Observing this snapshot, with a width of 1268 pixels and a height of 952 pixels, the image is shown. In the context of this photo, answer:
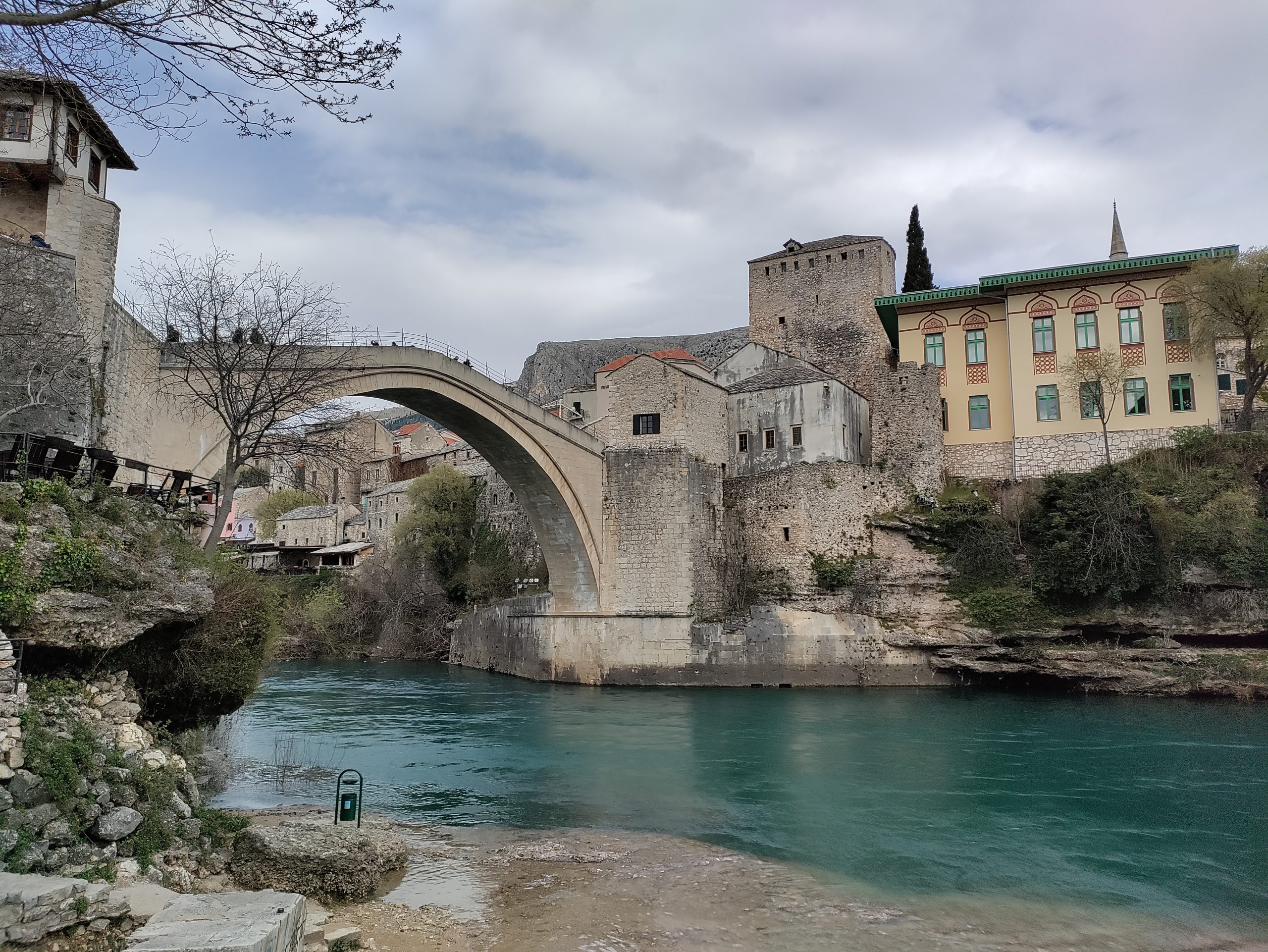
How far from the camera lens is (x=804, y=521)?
2767 centimetres

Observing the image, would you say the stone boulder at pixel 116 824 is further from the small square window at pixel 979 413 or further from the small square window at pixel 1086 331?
the small square window at pixel 1086 331

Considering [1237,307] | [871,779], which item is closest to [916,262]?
[1237,307]

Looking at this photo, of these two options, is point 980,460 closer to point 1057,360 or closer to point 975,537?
point 1057,360

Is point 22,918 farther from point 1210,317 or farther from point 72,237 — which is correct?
point 1210,317

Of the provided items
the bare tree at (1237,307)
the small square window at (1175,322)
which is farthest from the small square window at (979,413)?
the bare tree at (1237,307)

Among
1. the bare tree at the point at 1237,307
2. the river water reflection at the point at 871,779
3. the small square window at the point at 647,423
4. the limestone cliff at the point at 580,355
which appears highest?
the limestone cliff at the point at 580,355

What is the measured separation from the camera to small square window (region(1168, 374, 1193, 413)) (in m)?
25.9

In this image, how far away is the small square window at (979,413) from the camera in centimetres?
2883

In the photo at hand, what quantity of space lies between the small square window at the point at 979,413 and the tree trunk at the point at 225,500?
2316 cm

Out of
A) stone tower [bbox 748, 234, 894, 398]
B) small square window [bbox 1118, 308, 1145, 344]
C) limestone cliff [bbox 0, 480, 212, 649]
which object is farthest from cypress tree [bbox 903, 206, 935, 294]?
limestone cliff [bbox 0, 480, 212, 649]

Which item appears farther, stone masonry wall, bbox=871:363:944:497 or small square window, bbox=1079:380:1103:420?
stone masonry wall, bbox=871:363:944:497

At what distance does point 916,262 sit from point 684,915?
3493cm

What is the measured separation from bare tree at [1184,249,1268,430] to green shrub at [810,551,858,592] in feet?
39.5

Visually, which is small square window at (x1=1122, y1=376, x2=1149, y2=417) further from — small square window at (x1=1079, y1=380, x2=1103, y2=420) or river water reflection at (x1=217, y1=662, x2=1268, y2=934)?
river water reflection at (x1=217, y1=662, x2=1268, y2=934)
